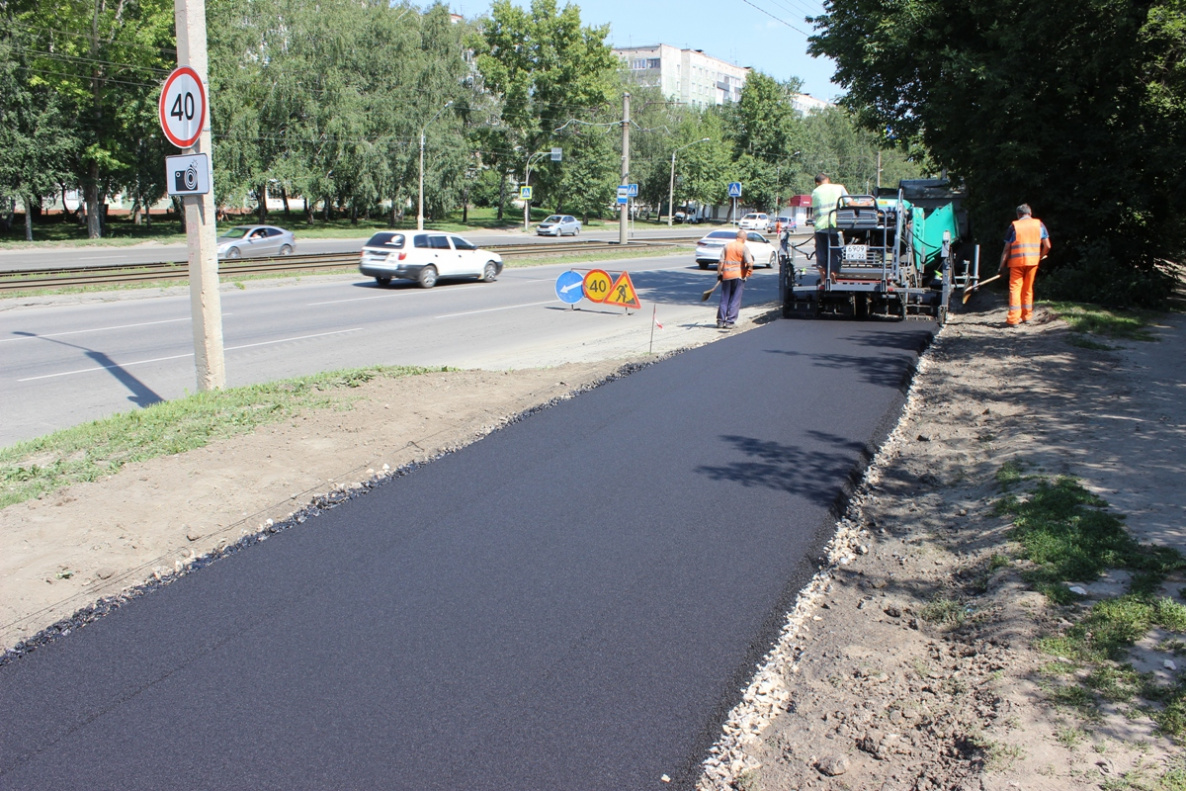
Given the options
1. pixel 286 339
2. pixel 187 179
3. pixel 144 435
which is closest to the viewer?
pixel 144 435

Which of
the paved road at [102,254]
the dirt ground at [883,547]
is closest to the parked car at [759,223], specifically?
the paved road at [102,254]

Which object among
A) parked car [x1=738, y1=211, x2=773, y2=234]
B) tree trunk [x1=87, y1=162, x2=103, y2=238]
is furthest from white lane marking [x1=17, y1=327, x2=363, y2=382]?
parked car [x1=738, y1=211, x2=773, y2=234]

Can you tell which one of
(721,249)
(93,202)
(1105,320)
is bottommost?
(1105,320)

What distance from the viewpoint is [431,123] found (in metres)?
61.8

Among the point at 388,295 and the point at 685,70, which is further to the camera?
the point at 685,70

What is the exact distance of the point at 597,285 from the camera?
17.6 m

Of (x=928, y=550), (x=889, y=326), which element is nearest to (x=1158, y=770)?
(x=928, y=550)

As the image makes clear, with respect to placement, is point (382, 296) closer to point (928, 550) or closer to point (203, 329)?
point (203, 329)

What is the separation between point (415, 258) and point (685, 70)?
5507 inches

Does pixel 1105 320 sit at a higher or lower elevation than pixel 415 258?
lower

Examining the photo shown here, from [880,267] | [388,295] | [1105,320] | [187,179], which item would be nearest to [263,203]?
[388,295]

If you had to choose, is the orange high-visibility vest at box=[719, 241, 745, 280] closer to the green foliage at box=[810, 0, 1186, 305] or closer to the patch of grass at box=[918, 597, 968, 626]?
the green foliage at box=[810, 0, 1186, 305]

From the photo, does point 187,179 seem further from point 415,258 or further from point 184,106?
point 415,258

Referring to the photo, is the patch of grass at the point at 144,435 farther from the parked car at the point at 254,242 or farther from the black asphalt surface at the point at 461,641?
the parked car at the point at 254,242
